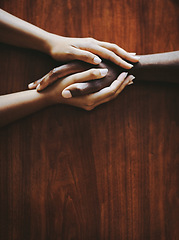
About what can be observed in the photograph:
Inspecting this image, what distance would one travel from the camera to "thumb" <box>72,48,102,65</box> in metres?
0.49

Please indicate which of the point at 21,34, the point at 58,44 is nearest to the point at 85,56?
the point at 58,44

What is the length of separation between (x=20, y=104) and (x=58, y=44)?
0.22 meters

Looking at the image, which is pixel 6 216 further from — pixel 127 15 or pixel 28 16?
pixel 127 15

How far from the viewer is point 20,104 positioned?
1.71 ft

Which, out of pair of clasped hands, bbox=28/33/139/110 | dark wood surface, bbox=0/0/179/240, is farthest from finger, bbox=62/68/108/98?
dark wood surface, bbox=0/0/179/240

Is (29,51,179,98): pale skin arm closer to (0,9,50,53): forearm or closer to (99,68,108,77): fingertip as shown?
(99,68,108,77): fingertip

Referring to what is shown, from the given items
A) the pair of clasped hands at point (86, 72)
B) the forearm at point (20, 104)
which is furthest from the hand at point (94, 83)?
the forearm at point (20, 104)

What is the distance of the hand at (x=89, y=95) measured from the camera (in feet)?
1.61

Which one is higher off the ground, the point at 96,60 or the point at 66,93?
the point at 96,60

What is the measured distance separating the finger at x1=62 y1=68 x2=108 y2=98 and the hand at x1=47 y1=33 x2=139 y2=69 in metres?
0.04

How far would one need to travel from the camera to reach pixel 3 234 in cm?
54

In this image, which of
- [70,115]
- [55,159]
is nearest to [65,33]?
[70,115]

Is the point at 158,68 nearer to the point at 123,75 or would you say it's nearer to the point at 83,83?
the point at 123,75

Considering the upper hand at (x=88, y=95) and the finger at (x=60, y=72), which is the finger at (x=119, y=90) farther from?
the finger at (x=60, y=72)
